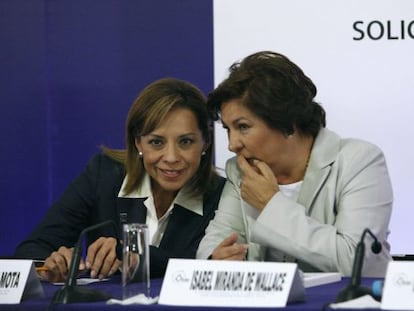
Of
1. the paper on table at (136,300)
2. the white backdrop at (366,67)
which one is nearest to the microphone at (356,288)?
the paper on table at (136,300)

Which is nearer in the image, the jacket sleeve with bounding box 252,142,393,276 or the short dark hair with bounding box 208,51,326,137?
the jacket sleeve with bounding box 252,142,393,276

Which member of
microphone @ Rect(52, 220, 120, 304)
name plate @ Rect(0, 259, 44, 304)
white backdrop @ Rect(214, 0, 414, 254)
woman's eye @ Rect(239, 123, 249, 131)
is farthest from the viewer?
white backdrop @ Rect(214, 0, 414, 254)

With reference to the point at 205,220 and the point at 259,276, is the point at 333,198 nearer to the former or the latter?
the point at 205,220

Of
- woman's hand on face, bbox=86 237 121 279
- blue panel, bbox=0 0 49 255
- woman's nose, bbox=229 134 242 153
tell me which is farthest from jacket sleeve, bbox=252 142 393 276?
blue panel, bbox=0 0 49 255

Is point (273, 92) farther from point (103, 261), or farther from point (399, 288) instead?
point (399, 288)

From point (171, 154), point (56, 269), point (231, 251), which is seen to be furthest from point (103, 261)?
point (171, 154)

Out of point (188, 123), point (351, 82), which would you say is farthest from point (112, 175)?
point (351, 82)

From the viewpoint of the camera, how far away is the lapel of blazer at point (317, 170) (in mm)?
2791

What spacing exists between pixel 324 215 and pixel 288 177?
185 mm

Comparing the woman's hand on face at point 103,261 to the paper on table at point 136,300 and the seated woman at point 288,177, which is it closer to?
the seated woman at point 288,177

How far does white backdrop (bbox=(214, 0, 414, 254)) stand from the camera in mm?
3395

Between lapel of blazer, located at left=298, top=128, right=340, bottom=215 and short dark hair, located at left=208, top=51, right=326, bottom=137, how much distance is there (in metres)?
0.09

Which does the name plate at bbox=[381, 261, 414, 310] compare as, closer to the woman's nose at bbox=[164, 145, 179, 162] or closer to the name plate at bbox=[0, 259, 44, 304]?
the name plate at bbox=[0, 259, 44, 304]

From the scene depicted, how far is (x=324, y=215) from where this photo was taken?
2793 millimetres
